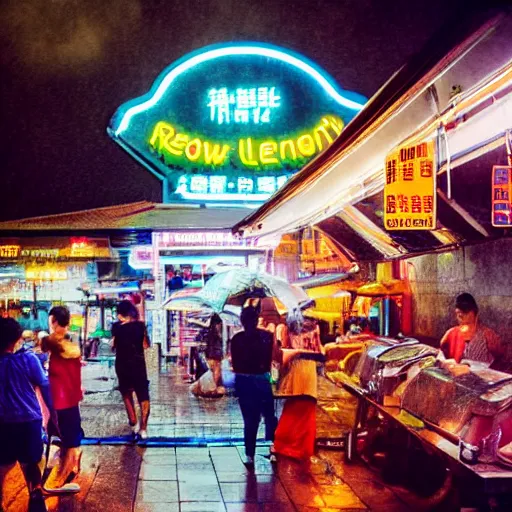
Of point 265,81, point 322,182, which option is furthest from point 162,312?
point 322,182

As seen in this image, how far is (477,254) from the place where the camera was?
849 centimetres

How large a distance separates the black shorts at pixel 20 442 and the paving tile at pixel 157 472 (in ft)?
6.54

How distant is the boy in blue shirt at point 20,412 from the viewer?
6.19 m

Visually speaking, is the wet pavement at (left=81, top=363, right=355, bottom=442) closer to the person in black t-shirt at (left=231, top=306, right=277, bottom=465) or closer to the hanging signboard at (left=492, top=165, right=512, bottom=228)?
the person in black t-shirt at (left=231, top=306, right=277, bottom=465)

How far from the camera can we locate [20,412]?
6.24 metres

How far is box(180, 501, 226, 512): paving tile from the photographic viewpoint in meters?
6.89

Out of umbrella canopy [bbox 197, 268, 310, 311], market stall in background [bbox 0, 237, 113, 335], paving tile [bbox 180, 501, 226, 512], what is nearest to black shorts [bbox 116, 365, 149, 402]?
umbrella canopy [bbox 197, 268, 310, 311]

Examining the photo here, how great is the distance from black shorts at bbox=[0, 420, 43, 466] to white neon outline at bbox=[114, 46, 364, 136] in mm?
11258

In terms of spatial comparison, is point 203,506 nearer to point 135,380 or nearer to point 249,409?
point 249,409

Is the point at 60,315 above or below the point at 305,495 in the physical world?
above

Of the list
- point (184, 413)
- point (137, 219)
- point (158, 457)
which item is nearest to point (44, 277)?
point (137, 219)

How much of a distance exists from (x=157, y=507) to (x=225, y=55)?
13.1 metres

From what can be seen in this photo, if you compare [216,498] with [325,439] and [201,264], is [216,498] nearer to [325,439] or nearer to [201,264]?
[325,439]

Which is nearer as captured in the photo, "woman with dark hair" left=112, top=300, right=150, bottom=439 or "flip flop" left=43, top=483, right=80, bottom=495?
"flip flop" left=43, top=483, right=80, bottom=495
